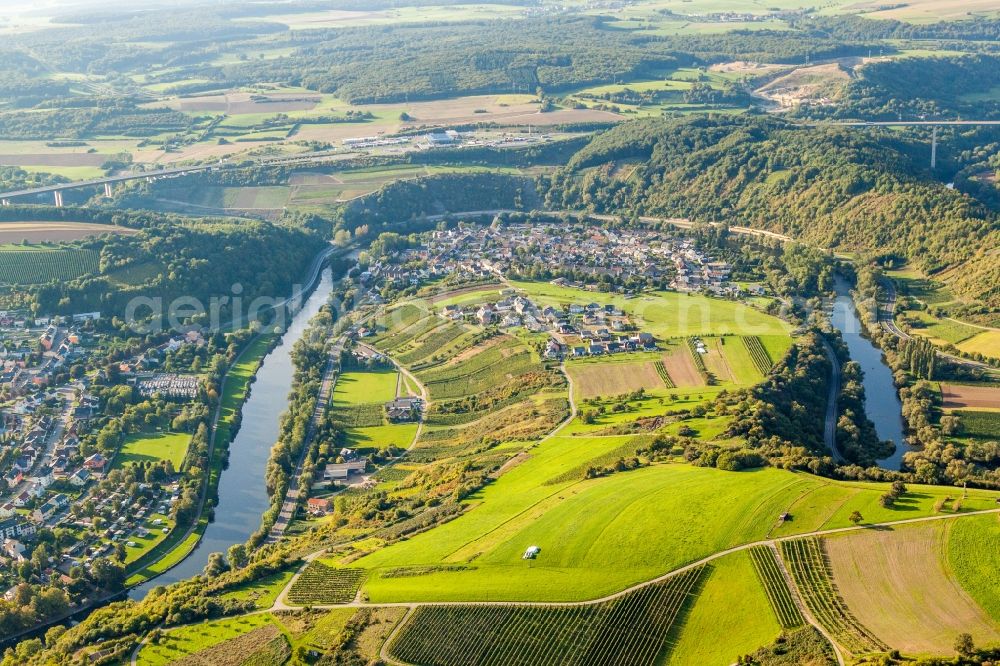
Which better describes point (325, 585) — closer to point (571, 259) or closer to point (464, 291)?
point (464, 291)

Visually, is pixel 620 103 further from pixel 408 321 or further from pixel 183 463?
pixel 183 463

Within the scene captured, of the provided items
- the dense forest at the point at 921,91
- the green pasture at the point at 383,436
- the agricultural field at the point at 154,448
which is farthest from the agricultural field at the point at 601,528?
the dense forest at the point at 921,91

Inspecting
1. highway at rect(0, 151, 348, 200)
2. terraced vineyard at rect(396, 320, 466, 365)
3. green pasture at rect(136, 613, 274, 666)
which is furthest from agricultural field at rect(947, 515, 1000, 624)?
highway at rect(0, 151, 348, 200)

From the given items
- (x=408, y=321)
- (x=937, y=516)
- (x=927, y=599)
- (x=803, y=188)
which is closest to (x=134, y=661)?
(x=927, y=599)

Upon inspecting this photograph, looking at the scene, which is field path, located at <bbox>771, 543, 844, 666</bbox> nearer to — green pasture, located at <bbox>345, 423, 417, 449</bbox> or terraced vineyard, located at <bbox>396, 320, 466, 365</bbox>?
→ green pasture, located at <bbox>345, 423, 417, 449</bbox>

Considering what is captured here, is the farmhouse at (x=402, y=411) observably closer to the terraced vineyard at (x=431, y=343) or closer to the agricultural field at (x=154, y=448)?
the terraced vineyard at (x=431, y=343)

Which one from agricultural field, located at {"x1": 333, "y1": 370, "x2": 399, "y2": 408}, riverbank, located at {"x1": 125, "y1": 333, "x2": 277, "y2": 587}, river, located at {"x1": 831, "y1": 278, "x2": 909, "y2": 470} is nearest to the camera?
riverbank, located at {"x1": 125, "y1": 333, "x2": 277, "y2": 587}
